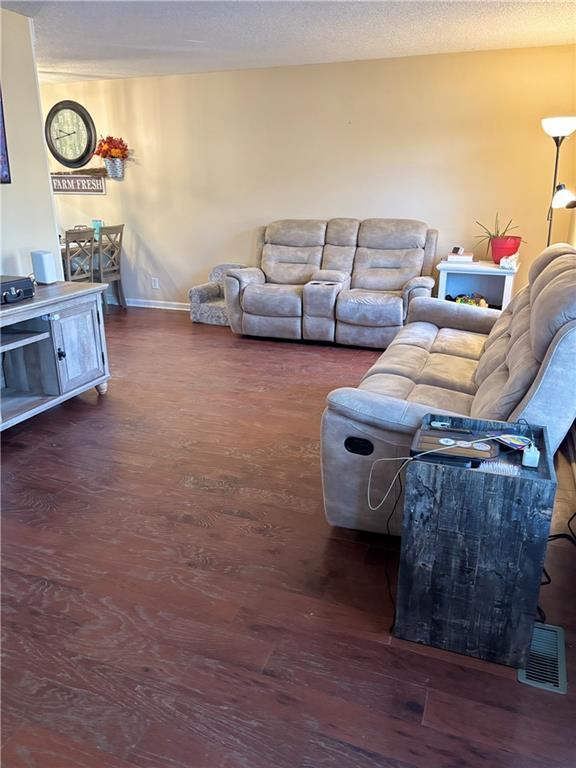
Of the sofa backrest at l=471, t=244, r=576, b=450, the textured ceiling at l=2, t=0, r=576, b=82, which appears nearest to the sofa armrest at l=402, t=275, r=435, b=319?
the textured ceiling at l=2, t=0, r=576, b=82

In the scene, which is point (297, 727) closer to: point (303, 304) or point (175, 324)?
point (303, 304)

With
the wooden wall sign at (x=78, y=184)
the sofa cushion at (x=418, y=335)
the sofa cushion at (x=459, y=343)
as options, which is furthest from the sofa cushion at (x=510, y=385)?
the wooden wall sign at (x=78, y=184)

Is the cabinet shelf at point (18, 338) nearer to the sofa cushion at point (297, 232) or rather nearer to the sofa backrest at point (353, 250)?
the sofa backrest at point (353, 250)

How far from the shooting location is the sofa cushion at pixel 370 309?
14.8 feet

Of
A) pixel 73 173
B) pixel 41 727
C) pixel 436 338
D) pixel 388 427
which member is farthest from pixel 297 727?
pixel 73 173

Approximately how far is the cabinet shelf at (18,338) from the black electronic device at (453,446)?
227 cm

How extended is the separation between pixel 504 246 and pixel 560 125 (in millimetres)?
968

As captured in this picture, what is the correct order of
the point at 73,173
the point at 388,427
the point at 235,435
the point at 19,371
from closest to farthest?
the point at 388,427, the point at 235,435, the point at 19,371, the point at 73,173

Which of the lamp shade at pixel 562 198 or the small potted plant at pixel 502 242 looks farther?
the small potted plant at pixel 502 242

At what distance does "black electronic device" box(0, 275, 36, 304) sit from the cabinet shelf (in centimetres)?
20

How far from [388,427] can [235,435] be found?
1375 millimetres

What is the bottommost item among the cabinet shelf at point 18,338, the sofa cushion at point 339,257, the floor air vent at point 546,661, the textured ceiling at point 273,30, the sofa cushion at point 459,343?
the floor air vent at point 546,661

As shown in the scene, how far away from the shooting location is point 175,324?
221 inches

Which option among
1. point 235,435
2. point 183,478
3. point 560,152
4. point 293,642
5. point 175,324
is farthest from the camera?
point 175,324
